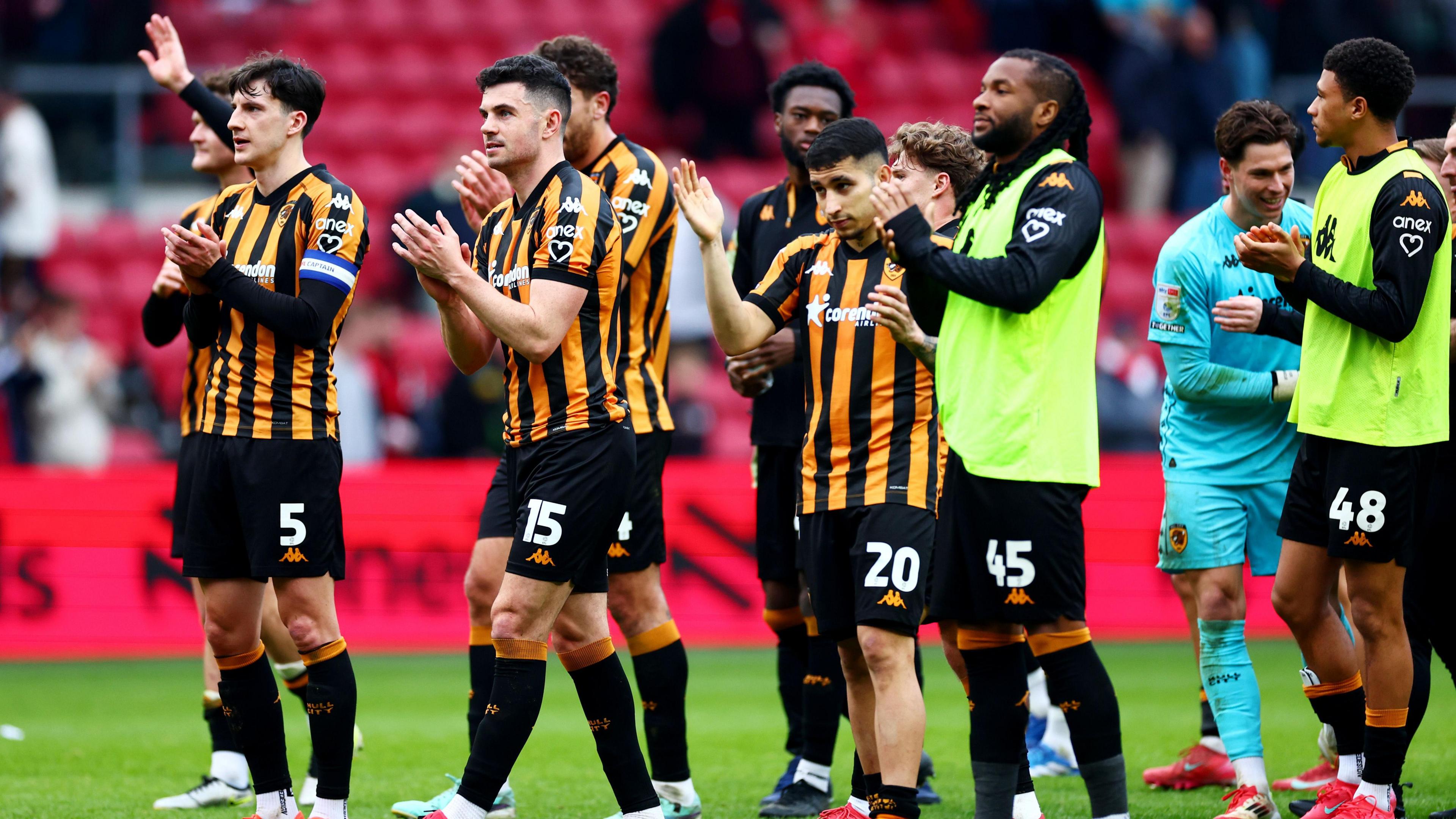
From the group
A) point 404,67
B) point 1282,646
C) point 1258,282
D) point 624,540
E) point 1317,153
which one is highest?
point 404,67

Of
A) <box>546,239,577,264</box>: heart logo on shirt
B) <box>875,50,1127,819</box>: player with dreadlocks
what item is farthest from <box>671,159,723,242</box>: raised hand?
<box>875,50,1127,819</box>: player with dreadlocks

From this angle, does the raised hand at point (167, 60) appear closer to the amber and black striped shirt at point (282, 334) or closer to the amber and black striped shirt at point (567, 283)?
the amber and black striped shirt at point (282, 334)

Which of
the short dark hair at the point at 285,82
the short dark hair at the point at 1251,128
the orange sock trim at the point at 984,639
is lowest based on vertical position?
the orange sock trim at the point at 984,639

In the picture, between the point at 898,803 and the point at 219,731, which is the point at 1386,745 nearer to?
the point at 898,803

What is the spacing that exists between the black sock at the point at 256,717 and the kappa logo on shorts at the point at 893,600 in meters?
2.11

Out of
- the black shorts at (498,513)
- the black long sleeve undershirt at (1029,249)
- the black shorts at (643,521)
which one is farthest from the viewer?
the black shorts at (643,521)

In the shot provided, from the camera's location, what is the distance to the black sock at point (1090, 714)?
4.71 m

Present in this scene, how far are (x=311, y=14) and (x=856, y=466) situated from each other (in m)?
13.7

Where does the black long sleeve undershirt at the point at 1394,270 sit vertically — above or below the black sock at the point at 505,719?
above

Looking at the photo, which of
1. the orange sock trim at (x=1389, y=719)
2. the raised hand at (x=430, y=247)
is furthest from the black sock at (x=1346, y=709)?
the raised hand at (x=430, y=247)

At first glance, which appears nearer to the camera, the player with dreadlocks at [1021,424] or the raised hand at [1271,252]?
the player with dreadlocks at [1021,424]

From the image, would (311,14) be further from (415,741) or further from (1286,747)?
(1286,747)

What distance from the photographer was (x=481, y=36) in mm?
17406

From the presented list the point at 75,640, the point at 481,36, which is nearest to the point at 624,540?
the point at 75,640
